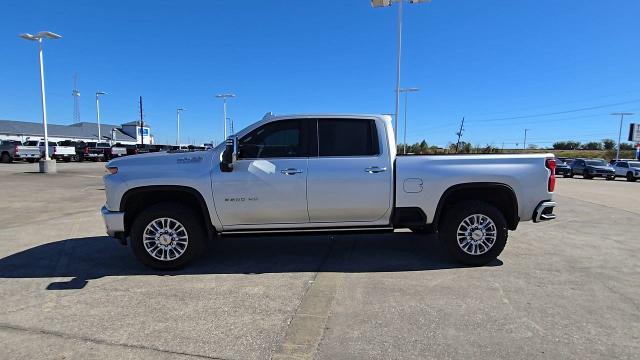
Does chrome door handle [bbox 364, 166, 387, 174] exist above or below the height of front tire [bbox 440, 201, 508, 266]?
above

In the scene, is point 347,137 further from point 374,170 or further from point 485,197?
point 485,197

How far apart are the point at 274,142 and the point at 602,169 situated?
116 ft

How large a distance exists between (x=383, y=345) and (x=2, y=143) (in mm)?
42939

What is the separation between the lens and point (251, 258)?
5844 millimetres

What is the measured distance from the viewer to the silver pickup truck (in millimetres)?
5160

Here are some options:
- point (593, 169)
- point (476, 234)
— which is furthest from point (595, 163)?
point (476, 234)

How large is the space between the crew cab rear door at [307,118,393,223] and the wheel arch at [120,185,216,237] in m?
1.33

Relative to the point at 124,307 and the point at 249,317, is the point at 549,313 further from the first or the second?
the point at 124,307

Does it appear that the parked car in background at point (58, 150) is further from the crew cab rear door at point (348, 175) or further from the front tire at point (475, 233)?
the front tire at point (475, 233)

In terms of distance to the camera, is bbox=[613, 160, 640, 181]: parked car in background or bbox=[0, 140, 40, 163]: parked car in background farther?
bbox=[0, 140, 40, 163]: parked car in background

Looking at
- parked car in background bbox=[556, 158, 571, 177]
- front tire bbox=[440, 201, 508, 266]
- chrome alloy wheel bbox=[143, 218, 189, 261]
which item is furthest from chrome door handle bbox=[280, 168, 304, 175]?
parked car in background bbox=[556, 158, 571, 177]

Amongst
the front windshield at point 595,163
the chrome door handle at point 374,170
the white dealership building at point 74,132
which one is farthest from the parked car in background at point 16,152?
the front windshield at point 595,163

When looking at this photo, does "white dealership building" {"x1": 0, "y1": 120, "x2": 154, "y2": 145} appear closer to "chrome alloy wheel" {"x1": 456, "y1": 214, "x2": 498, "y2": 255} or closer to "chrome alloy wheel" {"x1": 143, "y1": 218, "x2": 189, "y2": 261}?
"chrome alloy wheel" {"x1": 143, "y1": 218, "x2": 189, "y2": 261}

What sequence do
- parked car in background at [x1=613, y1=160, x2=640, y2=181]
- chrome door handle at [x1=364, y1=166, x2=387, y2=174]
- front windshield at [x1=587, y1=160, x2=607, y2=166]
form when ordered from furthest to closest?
1. front windshield at [x1=587, y1=160, x2=607, y2=166]
2. parked car in background at [x1=613, y1=160, x2=640, y2=181]
3. chrome door handle at [x1=364, y1=166, x2=387, y2=174]
